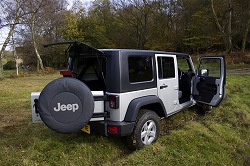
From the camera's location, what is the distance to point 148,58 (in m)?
3.36

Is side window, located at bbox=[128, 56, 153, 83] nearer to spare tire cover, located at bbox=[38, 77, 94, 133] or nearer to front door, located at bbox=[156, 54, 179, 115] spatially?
front door, located at bbox=[156, 54, 179, 115]

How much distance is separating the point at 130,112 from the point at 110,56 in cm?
92

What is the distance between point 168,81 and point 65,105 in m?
2.12

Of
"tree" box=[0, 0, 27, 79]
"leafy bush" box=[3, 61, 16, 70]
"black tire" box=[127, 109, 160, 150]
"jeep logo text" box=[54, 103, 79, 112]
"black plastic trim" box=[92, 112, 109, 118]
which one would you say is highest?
"tree" box=[0, 0, 27, 79]

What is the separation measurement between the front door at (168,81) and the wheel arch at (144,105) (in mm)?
184

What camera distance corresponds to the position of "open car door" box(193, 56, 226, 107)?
4.33 m

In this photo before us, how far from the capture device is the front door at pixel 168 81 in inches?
142

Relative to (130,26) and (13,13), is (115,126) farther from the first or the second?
(130,26)

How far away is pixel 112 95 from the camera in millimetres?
2852

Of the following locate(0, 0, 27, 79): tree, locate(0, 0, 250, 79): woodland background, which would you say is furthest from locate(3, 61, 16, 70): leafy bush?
locate(0, 0, 27, 79): tree

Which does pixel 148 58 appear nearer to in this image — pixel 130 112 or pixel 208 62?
pixel 130 112

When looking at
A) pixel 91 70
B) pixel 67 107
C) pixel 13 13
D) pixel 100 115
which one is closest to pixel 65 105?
pixel 67 107

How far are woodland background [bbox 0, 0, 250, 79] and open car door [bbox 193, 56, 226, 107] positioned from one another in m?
14.6

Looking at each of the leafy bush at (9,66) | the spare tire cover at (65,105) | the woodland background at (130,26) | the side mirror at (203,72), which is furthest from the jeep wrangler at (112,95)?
the leafy bush at (9,66)
